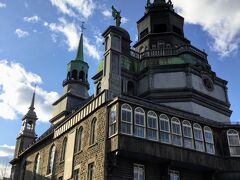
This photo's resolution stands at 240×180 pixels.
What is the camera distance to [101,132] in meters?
24.8

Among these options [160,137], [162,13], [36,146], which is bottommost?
[160,137]

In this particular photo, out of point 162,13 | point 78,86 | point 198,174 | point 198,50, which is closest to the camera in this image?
point 198,174

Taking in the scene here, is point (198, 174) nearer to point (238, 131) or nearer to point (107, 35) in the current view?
point (238, 131)

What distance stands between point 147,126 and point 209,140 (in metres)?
5.99

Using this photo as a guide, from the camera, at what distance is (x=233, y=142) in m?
27.6

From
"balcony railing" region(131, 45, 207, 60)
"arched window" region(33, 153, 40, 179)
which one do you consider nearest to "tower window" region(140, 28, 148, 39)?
"balcony railing" region(131, 45, 207, 60)

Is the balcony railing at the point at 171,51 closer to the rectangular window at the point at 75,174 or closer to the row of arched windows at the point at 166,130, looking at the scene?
the row of arched windows at the point at 166,130

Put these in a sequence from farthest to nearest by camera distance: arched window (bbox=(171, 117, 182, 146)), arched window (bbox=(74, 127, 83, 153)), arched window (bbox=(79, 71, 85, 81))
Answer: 1. arched window (bbox=(79, 71, 85, 81))
2. arched window (bbox=(74, 127, 83, 153))
3. arched window (bbox=(171, 117, 182, 146))

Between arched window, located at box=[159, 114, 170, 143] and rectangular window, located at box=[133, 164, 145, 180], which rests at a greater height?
arched window, located at box=[159, 114, 170, 143]

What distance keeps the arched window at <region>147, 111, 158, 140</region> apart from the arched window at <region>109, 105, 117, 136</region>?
2.44 metres

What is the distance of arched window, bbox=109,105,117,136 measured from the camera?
78.1 ft

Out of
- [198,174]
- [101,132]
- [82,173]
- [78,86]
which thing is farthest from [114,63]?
[78,86]

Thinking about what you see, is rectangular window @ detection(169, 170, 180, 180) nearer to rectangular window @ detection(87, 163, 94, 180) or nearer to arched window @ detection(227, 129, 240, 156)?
arched window @ detection(227, 129, 240, 156)

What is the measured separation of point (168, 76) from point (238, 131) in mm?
9917
